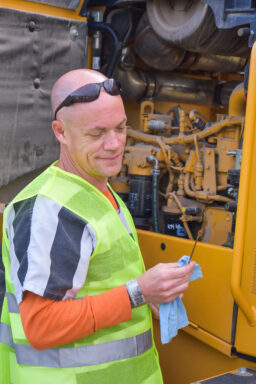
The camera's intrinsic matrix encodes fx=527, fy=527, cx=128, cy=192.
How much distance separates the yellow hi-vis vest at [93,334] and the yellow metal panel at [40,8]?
1805 millimetres

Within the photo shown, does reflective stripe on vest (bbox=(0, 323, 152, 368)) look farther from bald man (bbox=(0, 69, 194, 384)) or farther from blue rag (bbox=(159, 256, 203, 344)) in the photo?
blue rag (bbox=(159, 256, 203, 344))

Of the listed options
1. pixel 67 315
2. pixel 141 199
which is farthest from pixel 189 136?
pixel 67 315

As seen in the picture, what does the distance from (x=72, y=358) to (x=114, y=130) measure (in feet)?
2.41

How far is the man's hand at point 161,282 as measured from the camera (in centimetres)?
160

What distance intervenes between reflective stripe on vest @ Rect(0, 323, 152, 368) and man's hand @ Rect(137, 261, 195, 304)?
0.24 meters

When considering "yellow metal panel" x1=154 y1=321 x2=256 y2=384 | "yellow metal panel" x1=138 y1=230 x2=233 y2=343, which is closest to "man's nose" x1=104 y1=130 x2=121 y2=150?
"yellow metal panel" x1=138 y1=230 x2=233 y2=343

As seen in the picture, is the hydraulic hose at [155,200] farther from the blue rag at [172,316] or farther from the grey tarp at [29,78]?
the blue rag at [172,316]

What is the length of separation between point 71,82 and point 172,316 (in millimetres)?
841

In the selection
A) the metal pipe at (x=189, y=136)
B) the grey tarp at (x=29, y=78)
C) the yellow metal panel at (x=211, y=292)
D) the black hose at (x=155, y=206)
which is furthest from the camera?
the black hose at (x=155, y=206)

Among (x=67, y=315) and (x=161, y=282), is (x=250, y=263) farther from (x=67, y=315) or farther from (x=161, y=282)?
(x=67, y=315)

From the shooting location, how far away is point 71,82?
5.61 ft

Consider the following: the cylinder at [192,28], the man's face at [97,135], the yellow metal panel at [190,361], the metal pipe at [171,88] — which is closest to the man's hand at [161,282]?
the man's face at [97,135]

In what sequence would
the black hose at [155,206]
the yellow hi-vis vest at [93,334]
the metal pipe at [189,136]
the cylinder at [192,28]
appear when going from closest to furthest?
the yellow hi-vis vest at [93,334] → the metal pipe at [189,136] → the cylinder at [192,28] → the black hose at [155,206]

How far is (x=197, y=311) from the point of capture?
2.60 m
